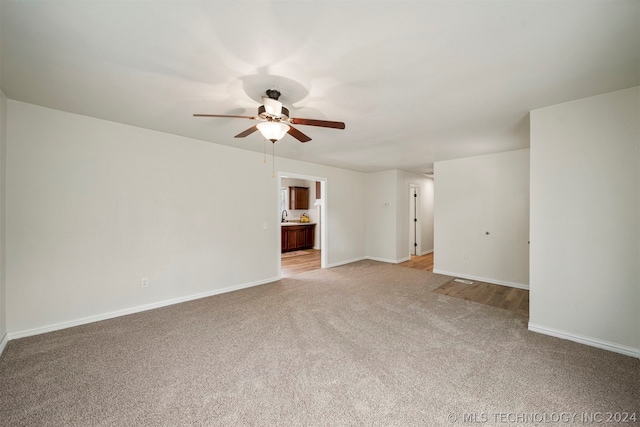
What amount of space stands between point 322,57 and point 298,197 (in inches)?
274

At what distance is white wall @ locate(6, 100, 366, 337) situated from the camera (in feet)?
8.63

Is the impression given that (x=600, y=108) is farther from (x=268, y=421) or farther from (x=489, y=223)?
(x=268, y=421)

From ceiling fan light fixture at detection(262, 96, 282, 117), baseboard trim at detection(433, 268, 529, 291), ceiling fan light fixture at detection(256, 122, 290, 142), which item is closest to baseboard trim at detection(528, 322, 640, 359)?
baseboard trim at detection(433, 268, 529, 291)

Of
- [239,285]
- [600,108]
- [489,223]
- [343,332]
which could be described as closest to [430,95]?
[600,108]

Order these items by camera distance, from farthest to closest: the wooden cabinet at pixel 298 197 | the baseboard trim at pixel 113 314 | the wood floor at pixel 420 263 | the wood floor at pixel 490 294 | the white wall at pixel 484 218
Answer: the wooden cabinet at pixel 298 197
the wood floor at pixel 420 263
the white wall at pixel 484 218
the wood floor at pixel 490 294
the baseboard trim at pixel 113 314

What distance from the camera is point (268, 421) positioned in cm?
159

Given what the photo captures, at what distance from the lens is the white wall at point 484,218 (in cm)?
439

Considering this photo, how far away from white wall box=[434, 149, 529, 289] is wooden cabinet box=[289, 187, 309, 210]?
4562 millimetres

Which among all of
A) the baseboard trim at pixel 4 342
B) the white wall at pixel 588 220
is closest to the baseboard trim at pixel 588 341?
the white wall at pixel 588 220

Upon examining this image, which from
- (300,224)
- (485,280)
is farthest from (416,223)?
(300,224)

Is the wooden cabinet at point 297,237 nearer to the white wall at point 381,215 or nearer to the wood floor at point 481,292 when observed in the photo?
the wood floor at point 481,292

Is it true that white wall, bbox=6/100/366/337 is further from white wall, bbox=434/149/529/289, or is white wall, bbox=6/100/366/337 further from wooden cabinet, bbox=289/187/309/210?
wooden cabinet, bbox=289/187/309/210

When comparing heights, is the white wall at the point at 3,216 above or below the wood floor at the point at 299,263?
above

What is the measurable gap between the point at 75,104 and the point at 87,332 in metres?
2.41
